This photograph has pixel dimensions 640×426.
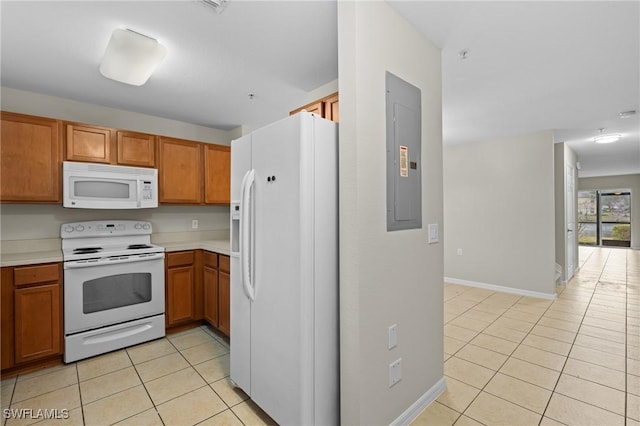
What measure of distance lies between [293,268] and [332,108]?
4.06 ft

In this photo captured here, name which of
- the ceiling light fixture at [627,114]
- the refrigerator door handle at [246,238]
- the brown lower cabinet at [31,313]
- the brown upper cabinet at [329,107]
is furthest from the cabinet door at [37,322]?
the ceiling light fixture at [627,114]

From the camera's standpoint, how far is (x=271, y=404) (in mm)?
1815

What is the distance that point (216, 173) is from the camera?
12.8 ft

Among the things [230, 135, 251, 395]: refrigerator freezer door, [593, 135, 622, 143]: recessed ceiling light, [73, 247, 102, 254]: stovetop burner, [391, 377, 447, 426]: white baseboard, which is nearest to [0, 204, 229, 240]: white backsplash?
[73, 247, 102, 254]: stovetop burner

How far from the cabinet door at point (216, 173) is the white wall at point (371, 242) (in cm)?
267

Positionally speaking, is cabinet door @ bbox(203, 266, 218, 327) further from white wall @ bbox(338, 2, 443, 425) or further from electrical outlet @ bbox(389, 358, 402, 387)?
electrical outlet @ bbox(389, 358, 402, 387)

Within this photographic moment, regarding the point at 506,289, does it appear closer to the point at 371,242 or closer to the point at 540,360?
the point at 540,360

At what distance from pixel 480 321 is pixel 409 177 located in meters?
2.62

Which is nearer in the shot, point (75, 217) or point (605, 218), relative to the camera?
point (75, 217)

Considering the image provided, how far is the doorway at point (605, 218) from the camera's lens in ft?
31.5

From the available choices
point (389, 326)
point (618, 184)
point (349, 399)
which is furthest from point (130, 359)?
point (618, 184)

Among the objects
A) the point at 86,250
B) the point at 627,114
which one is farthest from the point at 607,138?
the point at 86,250

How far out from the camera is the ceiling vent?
1668 mm

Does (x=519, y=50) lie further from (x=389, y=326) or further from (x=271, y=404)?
(x=271, y=404)
